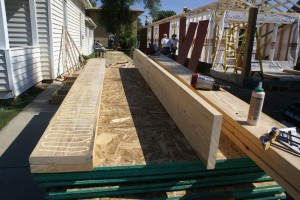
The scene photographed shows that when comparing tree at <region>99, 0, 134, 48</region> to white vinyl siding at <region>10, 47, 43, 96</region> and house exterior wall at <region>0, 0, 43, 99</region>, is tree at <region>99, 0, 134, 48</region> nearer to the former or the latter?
house exterior wall at <region>0, 0, 43, 99</region>

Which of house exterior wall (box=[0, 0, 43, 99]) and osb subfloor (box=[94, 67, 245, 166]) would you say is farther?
house exterior wall (box=[0, 0, 43, 99])

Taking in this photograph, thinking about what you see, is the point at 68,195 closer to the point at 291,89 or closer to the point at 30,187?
the point at 30,187

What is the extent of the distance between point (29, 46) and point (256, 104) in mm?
6632

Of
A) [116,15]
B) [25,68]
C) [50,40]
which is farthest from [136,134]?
[116,15]

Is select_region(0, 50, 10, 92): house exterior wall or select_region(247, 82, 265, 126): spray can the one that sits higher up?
select_region(247, 82, 265, 126): spray can

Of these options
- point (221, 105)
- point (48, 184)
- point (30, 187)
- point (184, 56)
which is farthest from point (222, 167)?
point (184, 56)

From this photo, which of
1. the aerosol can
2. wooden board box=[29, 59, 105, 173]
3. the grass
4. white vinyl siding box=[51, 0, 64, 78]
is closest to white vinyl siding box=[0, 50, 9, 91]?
the grass

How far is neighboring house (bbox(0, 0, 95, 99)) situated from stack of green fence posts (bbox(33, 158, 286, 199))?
189 inches

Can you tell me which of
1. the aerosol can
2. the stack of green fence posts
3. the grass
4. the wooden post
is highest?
the wooden post

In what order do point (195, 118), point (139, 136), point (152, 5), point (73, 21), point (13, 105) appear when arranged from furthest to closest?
point (152, 5)
point (73, 21)
point (13, 105)
point (139, 136)
point (195, 118)

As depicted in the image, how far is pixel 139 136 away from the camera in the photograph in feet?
7.48

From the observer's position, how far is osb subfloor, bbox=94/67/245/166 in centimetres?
189

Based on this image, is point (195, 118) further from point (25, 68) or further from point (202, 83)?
point (25, 68)

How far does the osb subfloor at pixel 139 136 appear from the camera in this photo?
1.89 metres
